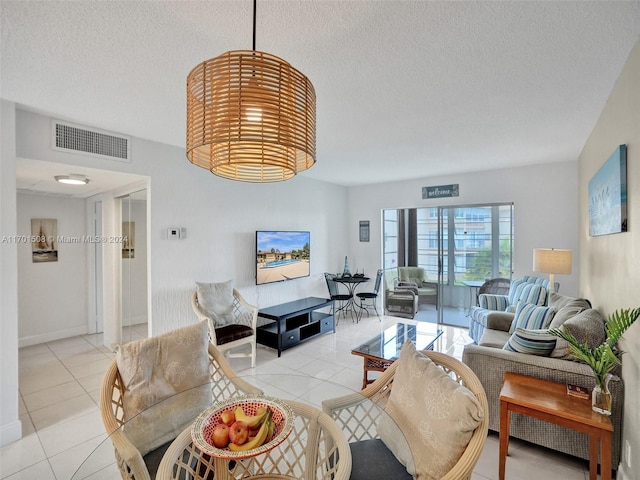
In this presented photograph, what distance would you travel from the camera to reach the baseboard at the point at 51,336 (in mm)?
4395

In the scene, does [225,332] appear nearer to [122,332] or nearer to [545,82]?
[122,332]

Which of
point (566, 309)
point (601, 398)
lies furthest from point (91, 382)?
point (566, 309)

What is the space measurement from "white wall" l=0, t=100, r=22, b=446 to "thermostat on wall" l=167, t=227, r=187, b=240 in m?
1.35

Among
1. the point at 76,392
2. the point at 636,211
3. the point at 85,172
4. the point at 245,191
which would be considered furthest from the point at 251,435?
the point at 245,191

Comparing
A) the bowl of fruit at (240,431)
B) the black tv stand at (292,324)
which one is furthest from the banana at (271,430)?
the black tv stand at (292,324)

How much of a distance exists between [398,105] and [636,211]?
1695 millimetres

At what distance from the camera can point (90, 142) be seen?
9.93 ft

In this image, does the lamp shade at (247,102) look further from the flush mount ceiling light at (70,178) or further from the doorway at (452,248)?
the doorway at (452,248)

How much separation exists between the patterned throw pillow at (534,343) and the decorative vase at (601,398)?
1.35ft

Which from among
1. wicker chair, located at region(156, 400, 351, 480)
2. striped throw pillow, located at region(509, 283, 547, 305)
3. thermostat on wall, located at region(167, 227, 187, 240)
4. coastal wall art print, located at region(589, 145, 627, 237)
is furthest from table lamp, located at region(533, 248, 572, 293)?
thermostat on wall, located at region(167, 227, 187, 240)

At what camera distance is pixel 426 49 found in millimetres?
1836

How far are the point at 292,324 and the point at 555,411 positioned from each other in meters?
3.18

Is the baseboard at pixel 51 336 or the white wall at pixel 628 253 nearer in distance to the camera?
the white wall at pixel 628 253

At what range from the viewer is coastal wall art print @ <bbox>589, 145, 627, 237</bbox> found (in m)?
1.96
